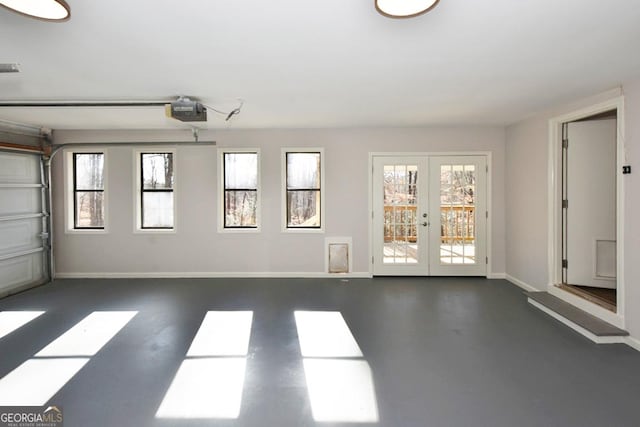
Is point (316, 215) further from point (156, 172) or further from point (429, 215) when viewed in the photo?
point (156, 172)

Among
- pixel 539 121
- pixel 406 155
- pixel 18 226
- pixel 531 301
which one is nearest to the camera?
pixel 531 301

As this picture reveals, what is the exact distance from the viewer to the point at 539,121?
430 centimetres

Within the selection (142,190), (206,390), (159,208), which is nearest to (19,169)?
(142,190)

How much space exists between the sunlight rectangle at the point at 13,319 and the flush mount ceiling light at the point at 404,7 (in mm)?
4526

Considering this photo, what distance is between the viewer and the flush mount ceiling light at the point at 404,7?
58.3 inches

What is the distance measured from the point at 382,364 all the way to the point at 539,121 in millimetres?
3958

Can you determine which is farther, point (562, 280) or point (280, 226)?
point (280, 226)

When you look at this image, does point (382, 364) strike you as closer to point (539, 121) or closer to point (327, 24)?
point (327, 24)

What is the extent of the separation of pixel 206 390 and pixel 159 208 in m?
3.97

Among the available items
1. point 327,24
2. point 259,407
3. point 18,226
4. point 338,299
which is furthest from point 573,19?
point 18,226

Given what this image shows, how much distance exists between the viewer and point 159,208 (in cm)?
543

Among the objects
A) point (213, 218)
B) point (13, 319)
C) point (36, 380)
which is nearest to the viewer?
point (36, 380)

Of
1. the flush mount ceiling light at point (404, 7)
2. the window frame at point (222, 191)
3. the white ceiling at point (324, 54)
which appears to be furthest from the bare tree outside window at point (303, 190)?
the flush mount ceiling light at point (404, 7)

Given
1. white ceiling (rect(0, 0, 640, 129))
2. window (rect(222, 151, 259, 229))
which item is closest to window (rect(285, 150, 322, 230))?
window (rect(222, 151, 259, 229))
